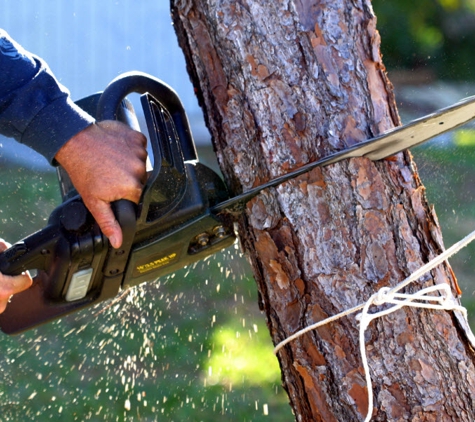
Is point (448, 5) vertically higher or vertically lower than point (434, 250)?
higher

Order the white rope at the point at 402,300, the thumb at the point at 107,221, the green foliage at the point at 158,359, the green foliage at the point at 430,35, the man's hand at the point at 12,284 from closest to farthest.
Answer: the white rope at the point at 402,300, the thumb at the point at 107,221, the man's hand at the point at 12,284, the green foliage at the point at 158,359, the green foliage at the point at 430,35

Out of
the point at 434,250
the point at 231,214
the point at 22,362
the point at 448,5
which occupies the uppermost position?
the point at 448,5

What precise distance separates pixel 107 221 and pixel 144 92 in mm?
313

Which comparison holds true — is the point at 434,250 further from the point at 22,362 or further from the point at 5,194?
the point at 5,194

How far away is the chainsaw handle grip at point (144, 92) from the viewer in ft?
4.87

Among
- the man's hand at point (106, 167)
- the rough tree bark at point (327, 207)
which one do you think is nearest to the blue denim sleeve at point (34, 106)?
the man's hand at point (106, 167)

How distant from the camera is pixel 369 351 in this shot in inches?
48.0

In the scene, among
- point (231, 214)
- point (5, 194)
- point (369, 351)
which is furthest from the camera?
point (5, 194)

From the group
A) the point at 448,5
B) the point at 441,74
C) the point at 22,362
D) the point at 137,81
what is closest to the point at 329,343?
the point at 137,81

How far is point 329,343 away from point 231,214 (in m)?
0.34

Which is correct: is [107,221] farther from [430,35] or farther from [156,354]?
[430,35]

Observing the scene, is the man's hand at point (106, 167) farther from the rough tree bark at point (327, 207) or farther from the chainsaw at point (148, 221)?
the rough tree bark at point (327, 207)

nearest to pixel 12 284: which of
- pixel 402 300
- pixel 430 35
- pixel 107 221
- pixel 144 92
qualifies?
pixel 107 221

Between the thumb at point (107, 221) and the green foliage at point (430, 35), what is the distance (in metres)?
3.40
